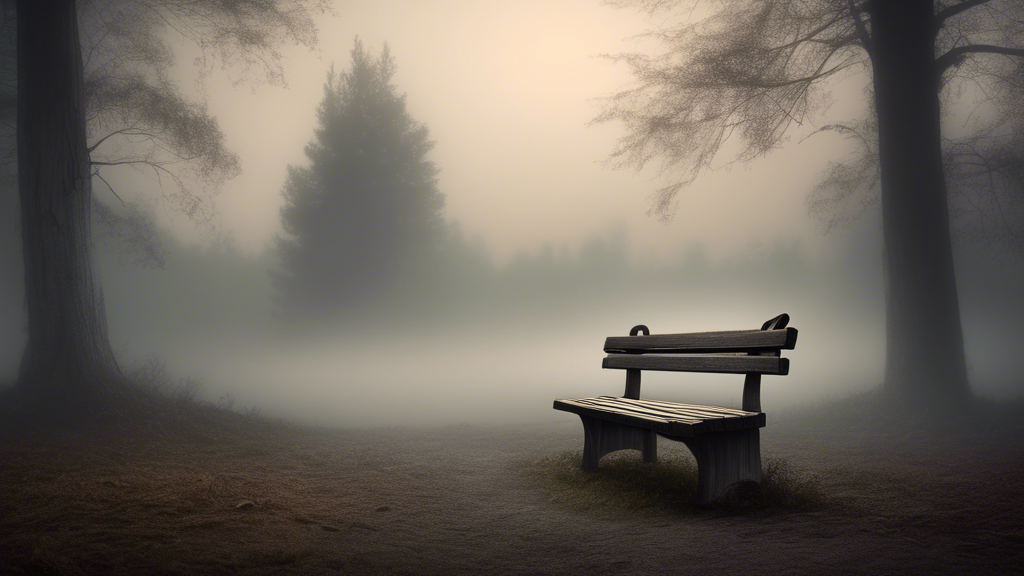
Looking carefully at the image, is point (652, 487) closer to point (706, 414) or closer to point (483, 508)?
point (706, 414)

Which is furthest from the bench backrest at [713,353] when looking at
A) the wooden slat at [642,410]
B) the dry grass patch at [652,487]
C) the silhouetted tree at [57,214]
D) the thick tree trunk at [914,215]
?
the silhouetted tree at [57,214]

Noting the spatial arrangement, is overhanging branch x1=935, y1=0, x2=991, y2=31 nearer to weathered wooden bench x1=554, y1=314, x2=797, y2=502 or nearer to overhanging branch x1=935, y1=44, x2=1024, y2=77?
overhanging branch x1=935, y1=44, x2=1024, y2=77

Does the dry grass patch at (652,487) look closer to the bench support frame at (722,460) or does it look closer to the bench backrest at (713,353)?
the bench support frame at (722,460)

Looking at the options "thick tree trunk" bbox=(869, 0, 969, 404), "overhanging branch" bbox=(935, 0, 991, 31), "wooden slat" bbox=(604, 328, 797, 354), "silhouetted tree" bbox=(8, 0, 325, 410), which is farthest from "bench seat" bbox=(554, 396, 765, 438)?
"overhanging branch" bbox=(935, 0, 991, 31)

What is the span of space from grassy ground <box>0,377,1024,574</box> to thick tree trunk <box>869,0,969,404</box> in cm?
120

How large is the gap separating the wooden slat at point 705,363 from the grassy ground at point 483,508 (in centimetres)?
81

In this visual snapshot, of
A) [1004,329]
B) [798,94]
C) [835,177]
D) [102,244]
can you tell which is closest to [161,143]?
[102,244]

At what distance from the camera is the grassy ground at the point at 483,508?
2787 mm

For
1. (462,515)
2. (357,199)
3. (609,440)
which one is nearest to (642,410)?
(609,440)

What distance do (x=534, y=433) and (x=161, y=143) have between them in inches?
273

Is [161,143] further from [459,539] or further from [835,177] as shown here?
[835,177]

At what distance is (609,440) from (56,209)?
23.0 feet

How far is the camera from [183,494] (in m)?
3.98

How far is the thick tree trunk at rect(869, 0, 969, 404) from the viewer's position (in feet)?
24.6
